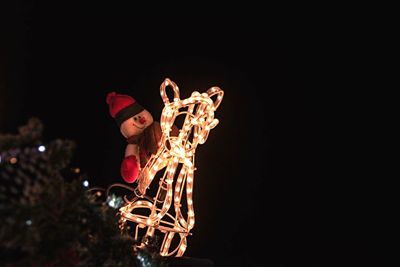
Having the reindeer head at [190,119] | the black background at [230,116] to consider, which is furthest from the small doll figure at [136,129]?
the black background at [230,116]

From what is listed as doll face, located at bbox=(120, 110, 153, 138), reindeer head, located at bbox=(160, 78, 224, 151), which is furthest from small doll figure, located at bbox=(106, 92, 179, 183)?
reindeer head, located at bbox=(160, 78, 224, 151)

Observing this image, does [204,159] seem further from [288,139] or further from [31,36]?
[31,36]

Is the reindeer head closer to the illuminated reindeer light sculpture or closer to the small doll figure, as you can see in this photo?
the illuminated reindeer light sculpture

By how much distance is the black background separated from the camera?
14.4 feet

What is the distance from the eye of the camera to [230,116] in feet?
15.0

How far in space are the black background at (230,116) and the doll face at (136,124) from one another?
2.77ft

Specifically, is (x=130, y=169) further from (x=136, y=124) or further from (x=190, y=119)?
(x=190, y=119)

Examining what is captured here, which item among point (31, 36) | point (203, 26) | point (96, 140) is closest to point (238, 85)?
point (203, 26)

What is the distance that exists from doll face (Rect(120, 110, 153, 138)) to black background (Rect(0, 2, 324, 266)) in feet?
2.77

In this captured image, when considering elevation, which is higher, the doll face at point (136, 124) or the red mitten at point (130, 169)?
the doll face at point (136, 124)

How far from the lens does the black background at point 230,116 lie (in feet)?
14.4

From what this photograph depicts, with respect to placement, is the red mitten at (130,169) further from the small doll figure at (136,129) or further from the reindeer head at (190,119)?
the reindeer head at (190,119)

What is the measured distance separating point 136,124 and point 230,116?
1.15 meters

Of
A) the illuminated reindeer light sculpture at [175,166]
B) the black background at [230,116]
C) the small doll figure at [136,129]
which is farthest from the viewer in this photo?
the black background at [230,116]
